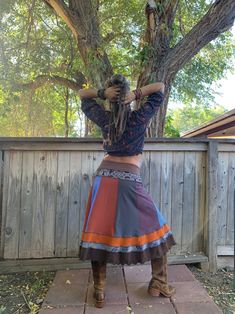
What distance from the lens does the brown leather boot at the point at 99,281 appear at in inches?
81.5

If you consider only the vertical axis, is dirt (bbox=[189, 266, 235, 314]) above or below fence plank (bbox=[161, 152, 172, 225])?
below

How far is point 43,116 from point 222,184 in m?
6.12

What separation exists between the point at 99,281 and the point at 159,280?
44cm

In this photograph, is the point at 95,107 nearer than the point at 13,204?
Yes

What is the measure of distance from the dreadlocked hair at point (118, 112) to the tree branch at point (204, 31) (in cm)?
181

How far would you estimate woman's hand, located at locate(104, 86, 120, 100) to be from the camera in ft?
6.45

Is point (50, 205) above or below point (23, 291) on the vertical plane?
above

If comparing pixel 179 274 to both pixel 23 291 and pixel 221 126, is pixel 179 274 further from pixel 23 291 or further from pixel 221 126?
pixel 221 126

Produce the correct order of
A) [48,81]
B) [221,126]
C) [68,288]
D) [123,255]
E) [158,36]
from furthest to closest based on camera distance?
[48,81] < [221,126] < [158,36] < [68,288] < [123,255]

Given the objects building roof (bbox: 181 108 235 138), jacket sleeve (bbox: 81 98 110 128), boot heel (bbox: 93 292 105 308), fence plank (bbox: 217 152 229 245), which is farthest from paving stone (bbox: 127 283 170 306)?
building roof (bbox: 181 108 235 138)

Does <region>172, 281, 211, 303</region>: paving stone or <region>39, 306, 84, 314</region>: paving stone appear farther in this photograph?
<region>172, 281, 211, 303</region>: paving stone

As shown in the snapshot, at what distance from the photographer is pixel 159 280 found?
2.17m

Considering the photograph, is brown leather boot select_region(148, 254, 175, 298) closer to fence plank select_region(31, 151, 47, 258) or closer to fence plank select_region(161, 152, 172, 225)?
fence plank select_region(161, 152, 172, 225)

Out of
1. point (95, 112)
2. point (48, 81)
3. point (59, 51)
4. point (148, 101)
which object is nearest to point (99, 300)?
point (95, 112)
